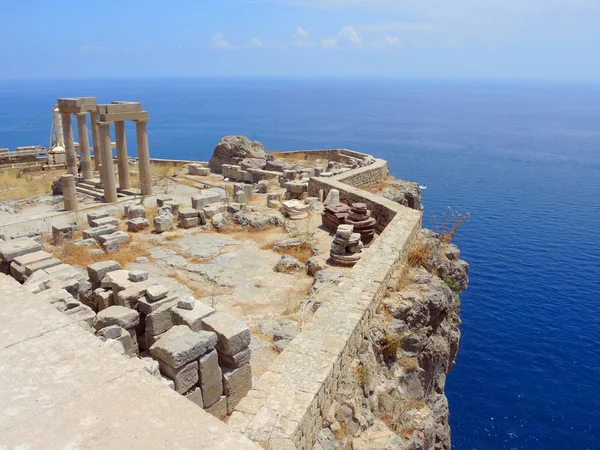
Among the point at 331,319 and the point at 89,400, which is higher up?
the point at 89,400

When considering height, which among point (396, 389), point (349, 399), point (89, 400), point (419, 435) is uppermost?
point (89, 400)

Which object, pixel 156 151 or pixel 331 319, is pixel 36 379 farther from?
pixel 156 151

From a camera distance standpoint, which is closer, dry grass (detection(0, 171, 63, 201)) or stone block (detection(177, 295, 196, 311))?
stone block (detection(177, 295, 196, 311))

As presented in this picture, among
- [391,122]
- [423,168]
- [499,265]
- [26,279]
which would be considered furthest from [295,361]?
[391,122]

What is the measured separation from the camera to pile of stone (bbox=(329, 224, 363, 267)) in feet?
37.2

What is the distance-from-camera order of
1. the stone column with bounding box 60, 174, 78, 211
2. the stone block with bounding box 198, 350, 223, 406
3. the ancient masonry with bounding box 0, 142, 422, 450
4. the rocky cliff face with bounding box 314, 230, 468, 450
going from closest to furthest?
the ancient masonry with bounding box 0, 142, 422, 450 → the stone block with bounding box 198, 350, 223, 406 → the rocky cliff face with bounding box 314, 230, 468, 450 → the stone column with bounding box 60, 174, 78, 211

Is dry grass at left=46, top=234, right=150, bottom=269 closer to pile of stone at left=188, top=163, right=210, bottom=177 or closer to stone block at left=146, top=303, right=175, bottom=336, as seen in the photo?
stone block at left=146, top=303, right=175, bottom=336

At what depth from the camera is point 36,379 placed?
4.03 m

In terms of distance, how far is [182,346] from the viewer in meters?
5.66

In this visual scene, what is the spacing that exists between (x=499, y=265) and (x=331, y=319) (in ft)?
72.4

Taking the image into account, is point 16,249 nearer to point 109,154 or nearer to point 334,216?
point 334,216

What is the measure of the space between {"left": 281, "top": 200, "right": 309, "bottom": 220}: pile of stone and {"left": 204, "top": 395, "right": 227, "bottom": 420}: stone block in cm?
1010

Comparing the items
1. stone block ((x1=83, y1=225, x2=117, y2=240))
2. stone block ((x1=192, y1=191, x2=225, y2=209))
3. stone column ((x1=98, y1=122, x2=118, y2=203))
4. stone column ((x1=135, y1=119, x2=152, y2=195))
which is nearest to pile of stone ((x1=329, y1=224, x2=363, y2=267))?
stone block ((x1=83, y1=225, x2=117, y2=240))

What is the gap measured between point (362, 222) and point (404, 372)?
5.18m
